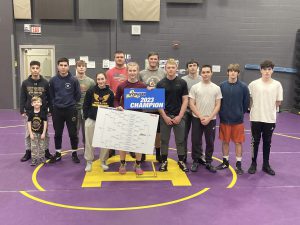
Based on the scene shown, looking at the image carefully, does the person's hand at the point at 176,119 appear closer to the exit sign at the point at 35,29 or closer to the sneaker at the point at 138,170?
the sneaker at the point at 138,170

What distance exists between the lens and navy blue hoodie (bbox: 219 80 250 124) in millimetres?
5473

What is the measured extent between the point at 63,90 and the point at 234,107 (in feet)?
9.29

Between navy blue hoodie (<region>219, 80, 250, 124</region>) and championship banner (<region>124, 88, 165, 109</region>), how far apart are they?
1017 mm

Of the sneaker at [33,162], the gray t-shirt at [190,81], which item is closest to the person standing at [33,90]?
the sneaker at [33,162]

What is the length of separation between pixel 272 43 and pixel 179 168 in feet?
26.2

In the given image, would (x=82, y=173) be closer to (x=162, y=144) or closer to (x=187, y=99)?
(x=162, y=144)

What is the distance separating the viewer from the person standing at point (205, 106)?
5.51 metres

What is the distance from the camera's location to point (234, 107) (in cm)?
551

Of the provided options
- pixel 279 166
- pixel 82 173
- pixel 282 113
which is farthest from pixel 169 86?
pixel 282 113

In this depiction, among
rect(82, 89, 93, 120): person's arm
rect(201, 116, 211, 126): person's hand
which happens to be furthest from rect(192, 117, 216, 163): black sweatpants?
rect(82, 89, 93, 120): person's arm

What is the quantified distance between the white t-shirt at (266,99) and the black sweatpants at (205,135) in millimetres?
726

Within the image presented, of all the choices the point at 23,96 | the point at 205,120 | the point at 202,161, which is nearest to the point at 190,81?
the point at 205,120

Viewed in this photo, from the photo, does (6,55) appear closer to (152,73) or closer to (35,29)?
(35,29)

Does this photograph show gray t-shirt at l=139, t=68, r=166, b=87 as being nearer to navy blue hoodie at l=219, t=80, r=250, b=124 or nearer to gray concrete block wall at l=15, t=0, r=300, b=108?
navy blue hoodie at l=219, t=80, r=250, b=124
